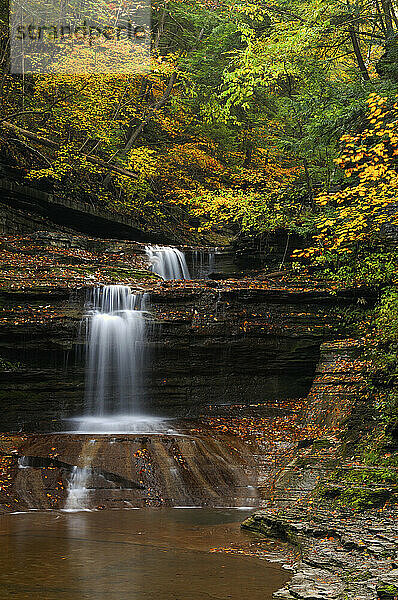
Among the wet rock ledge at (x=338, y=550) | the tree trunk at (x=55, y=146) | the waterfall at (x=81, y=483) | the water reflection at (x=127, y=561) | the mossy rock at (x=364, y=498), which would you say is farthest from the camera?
the tree trunk at (x=55, y=146)

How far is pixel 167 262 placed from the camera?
1703cm

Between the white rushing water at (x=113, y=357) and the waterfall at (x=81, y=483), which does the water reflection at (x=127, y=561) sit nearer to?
the waterfall at (x=81, y=483)

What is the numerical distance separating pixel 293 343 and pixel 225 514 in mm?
5778

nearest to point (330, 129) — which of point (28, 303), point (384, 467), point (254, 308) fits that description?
point (254, 308)

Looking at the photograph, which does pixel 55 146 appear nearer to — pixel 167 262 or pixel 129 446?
pixel 167 262

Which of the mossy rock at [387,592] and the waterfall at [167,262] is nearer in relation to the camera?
the mossy rock at [387,592]

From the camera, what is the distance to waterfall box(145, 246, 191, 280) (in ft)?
54.7

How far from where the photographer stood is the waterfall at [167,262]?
1667 cm

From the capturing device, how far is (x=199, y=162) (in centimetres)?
2141

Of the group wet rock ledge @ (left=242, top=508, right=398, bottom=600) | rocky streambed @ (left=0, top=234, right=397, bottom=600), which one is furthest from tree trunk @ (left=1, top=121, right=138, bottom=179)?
wet rock ledge @ (left=242, top=508, right=398, bottom=600)

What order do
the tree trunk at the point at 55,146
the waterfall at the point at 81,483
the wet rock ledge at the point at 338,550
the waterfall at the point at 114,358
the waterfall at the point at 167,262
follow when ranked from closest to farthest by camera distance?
the wet rock ledge at the point at 338,550
the waterfall at the point at 81,483
the waterfall at the point at 114,358
the waterfall at the point at 167,262
the tree trunk at the point at 55,146

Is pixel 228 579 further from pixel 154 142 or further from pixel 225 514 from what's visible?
pixel 154 142

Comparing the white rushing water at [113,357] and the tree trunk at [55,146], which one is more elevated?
the tree trunk at [55,146]

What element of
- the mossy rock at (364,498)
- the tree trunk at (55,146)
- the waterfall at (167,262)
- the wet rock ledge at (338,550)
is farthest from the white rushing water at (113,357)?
the tree trunk at (55,146)
